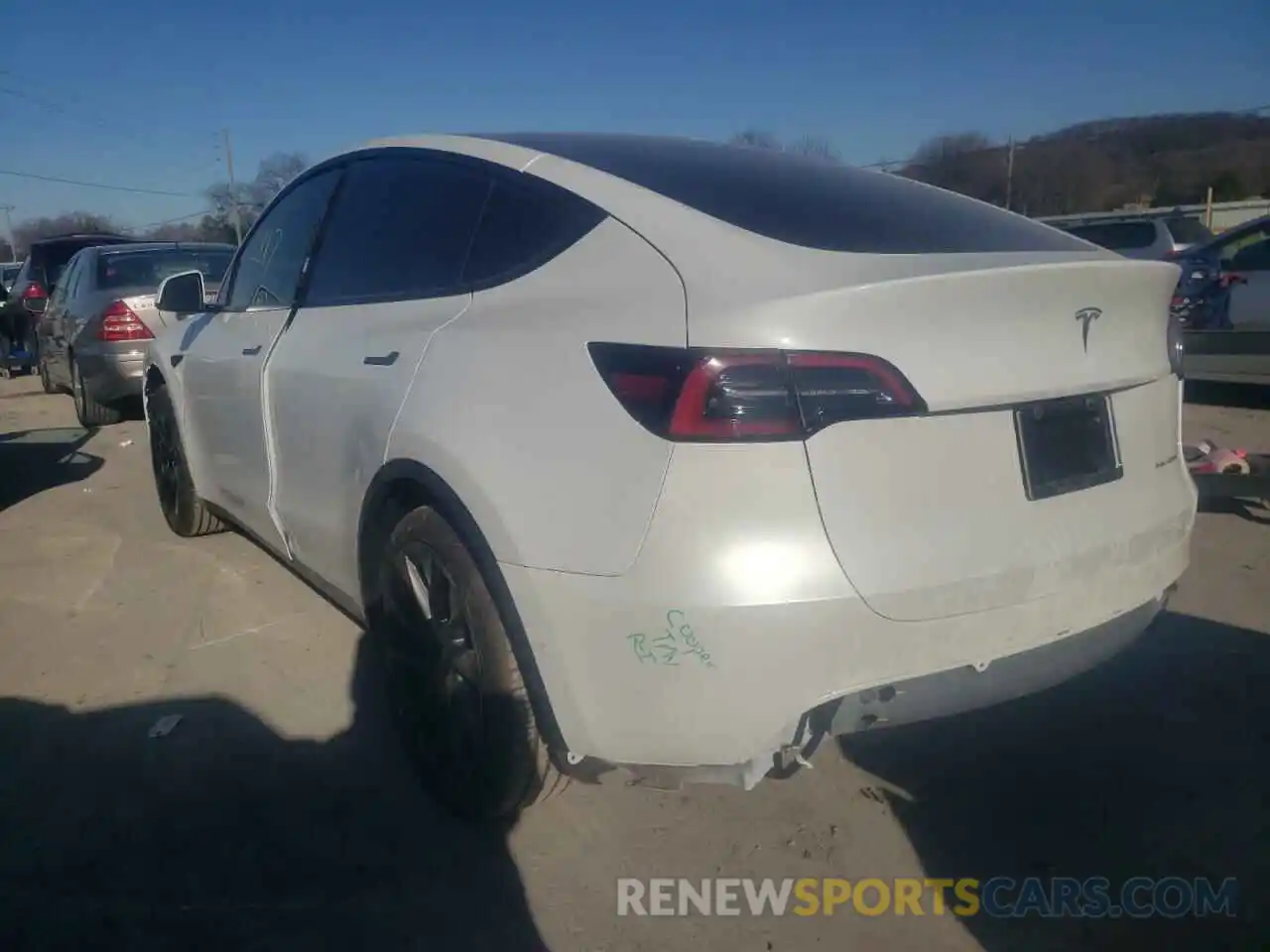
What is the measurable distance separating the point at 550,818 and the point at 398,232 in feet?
5.65

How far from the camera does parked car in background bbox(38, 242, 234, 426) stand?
8.25 metres

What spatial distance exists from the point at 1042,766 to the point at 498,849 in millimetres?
1481

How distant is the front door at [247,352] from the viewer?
357 centimetres

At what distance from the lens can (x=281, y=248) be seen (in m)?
3.84

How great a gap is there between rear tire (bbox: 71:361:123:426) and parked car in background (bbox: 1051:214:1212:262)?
12548 millimetres

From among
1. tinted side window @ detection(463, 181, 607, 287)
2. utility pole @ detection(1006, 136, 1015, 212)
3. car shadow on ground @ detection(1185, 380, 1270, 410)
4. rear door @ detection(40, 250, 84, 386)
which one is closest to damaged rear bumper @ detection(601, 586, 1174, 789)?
tinted side window @ detection(463, 181, 607, 287)

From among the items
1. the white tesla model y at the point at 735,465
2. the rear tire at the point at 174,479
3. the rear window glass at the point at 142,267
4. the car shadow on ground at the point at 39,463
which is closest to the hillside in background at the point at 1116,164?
the rear window glass at the point at 142,267

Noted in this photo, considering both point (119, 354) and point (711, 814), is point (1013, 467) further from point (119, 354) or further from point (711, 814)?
point (119, 354)

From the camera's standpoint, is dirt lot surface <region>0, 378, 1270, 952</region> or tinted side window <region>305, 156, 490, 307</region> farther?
tinted side window <region>305, 156, 490, 307</region>

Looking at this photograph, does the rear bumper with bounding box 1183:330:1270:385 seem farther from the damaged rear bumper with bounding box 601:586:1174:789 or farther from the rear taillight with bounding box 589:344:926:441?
the rear taillight with bounding box 589:344:926:441

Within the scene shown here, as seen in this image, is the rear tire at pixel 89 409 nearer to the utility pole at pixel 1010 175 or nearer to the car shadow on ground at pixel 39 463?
the car shadow on ground at pixel 39 463

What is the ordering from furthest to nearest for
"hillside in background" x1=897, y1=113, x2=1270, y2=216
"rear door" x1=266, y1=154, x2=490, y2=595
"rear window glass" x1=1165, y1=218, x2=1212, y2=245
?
1. "hillside in background" x1=897, y1=113, x2=1270, y2=216
2. "rear window glass" x1=1165, y1=218, x2=1212, y2=245
3. "rear door" x1=266, y1=154, x2=490, y2=595

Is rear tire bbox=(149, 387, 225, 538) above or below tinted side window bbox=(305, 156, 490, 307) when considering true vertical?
below

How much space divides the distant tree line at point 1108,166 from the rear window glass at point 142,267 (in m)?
22.4
